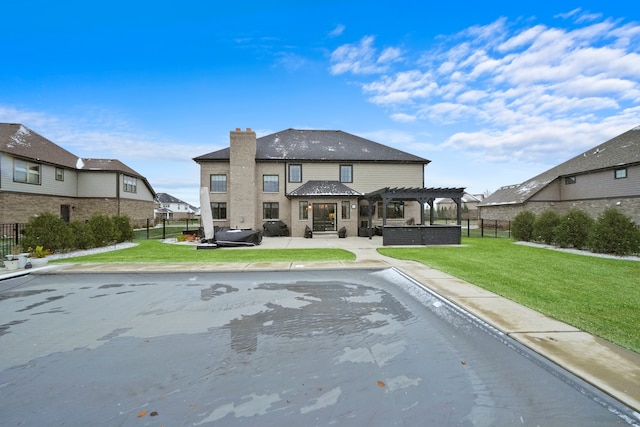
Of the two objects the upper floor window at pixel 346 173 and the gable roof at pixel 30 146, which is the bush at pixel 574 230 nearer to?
the upper floor window at pixel 346 173

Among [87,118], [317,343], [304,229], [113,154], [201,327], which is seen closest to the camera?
[317,343]

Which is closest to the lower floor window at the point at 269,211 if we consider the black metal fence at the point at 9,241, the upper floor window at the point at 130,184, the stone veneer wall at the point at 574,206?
the black metal fence at the point at 9,241

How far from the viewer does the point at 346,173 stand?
23391 mm

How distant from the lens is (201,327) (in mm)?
4824

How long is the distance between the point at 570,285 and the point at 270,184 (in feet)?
64.5

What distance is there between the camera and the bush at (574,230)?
13.9 meters

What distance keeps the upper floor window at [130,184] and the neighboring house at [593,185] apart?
42.2 meters

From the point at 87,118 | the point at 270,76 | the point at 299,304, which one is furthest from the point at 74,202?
the point at 299,304

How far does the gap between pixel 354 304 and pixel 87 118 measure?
95.3 feet

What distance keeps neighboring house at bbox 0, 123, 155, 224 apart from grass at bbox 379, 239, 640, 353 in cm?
2809

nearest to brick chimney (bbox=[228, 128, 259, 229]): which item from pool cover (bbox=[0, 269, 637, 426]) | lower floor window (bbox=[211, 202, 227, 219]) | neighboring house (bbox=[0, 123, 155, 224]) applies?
lower floor window (bbox=[211, 202, 227, 219])

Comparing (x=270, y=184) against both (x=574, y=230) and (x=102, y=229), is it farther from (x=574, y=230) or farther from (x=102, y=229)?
(x=574, y=230)

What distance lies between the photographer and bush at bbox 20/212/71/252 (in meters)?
11.2

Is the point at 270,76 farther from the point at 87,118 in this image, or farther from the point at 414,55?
the point at 87,118
